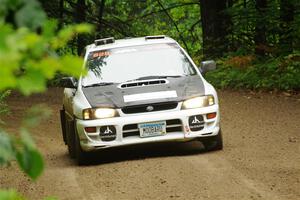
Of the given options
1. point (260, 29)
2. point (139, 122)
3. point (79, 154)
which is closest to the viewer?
point (139, 122)

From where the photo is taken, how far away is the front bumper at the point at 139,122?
33.3ft

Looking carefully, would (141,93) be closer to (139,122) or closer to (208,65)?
(139,122)

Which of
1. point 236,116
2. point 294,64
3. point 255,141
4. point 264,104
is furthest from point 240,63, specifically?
point 255,141

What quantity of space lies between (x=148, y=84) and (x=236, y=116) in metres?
6.22

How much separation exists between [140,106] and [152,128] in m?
0.33

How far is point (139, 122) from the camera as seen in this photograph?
10.1 m

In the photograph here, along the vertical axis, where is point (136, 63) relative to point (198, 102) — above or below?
above

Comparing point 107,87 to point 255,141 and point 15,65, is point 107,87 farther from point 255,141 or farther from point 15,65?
point 15,65

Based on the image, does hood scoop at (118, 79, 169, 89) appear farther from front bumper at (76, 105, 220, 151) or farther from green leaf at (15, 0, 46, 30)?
green leaf at (15, 0, 46, 30)

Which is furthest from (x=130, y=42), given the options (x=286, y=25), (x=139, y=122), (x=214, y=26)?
(x=214, y=26)

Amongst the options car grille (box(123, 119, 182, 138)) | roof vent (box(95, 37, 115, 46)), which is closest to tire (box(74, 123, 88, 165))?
car grille (box(123, 119, 182, 138))

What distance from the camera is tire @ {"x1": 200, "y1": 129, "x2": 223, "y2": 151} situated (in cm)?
1072

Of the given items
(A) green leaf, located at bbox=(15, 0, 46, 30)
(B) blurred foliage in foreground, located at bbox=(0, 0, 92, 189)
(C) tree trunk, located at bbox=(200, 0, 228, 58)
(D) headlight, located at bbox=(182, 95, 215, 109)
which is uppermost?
(A) green leaf, located at bbox=(15, 0, 46, 30)

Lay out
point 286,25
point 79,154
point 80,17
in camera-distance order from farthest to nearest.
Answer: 1. point 80,17
2. point 286,25
3. point 79,154
